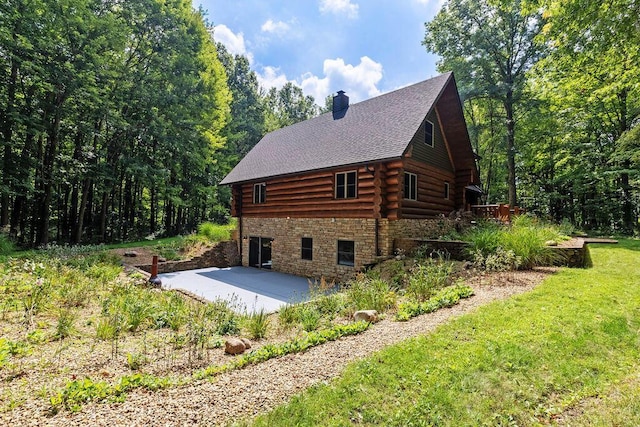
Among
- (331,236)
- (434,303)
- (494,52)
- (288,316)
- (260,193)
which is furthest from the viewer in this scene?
(494,52)

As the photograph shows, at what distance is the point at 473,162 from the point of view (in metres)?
14.4

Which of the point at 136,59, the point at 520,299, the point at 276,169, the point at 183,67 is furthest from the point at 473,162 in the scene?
the point at 136,59

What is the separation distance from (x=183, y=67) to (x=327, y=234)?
51.8ft

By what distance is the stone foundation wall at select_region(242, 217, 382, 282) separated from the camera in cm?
1097

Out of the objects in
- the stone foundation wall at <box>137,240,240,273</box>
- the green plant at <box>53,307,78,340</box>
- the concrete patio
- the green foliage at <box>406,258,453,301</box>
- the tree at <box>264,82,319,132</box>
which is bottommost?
the concrete patio

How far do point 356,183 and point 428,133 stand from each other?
407 cm

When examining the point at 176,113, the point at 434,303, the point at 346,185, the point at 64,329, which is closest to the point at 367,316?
the point at 434,303

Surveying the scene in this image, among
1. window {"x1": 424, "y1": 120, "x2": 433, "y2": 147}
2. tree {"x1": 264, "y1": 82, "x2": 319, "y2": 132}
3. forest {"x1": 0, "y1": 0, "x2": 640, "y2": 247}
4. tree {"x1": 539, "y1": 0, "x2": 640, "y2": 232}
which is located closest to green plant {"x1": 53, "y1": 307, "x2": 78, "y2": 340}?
tree {"x1": 539, "y1": 0, "x2": 640, "y2": 232}

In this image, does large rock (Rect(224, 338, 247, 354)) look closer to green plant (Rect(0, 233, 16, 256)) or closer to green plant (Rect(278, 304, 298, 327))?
green plant (Rect(278, 304, 298, 327))

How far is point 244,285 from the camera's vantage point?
11.7 m

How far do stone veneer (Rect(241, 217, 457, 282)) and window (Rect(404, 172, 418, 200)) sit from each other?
3.30 ft

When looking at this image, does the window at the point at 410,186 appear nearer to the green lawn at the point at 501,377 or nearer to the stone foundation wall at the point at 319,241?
the stone foundation wall at the point at 319,241

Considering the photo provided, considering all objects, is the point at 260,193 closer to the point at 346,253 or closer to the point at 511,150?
the point at 346,253

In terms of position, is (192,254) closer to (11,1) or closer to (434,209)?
(434,209)
